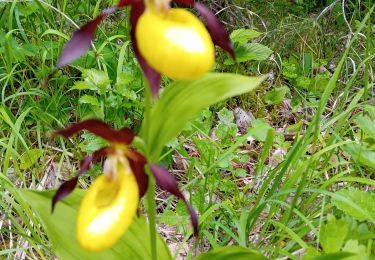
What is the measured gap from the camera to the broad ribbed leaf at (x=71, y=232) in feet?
3.63

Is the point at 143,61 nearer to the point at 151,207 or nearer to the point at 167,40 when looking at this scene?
the point at 167,40

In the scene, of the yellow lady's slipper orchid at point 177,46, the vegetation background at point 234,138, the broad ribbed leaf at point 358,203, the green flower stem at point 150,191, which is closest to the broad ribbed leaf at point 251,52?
the vegetation background at point 234,138

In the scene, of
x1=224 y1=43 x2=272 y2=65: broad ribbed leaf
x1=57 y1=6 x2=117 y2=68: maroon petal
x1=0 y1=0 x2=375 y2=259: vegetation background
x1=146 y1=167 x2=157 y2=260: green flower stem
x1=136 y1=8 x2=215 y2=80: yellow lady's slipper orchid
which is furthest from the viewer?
x1=224 y1=43 x2=272 y2=65: broad ribbed leaf

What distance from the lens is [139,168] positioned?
1004mm

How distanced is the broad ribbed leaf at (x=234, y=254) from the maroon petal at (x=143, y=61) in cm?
39

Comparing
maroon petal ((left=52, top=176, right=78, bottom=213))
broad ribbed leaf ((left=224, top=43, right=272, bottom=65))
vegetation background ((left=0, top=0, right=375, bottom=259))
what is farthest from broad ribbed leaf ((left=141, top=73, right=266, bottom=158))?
broad ribbed leaf ((left=224, top=43, right=272, bottom=65))

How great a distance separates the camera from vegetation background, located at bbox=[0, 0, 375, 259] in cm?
133

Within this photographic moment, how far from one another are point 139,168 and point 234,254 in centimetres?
29

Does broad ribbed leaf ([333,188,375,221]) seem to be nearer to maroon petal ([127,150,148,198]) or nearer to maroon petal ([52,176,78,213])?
maroon petal ([127,150,148,198])

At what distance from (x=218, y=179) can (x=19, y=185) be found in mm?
648

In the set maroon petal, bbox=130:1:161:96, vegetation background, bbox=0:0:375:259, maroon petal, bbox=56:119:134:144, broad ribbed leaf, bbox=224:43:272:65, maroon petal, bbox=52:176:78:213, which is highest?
maroon petal, bbox=130:1:161:96

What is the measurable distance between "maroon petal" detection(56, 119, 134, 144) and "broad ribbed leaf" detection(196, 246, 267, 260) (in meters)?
0.33

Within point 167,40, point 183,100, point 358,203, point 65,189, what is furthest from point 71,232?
point 358,203

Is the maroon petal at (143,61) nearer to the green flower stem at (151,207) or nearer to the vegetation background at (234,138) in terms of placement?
the green flower stem at (151,207)
